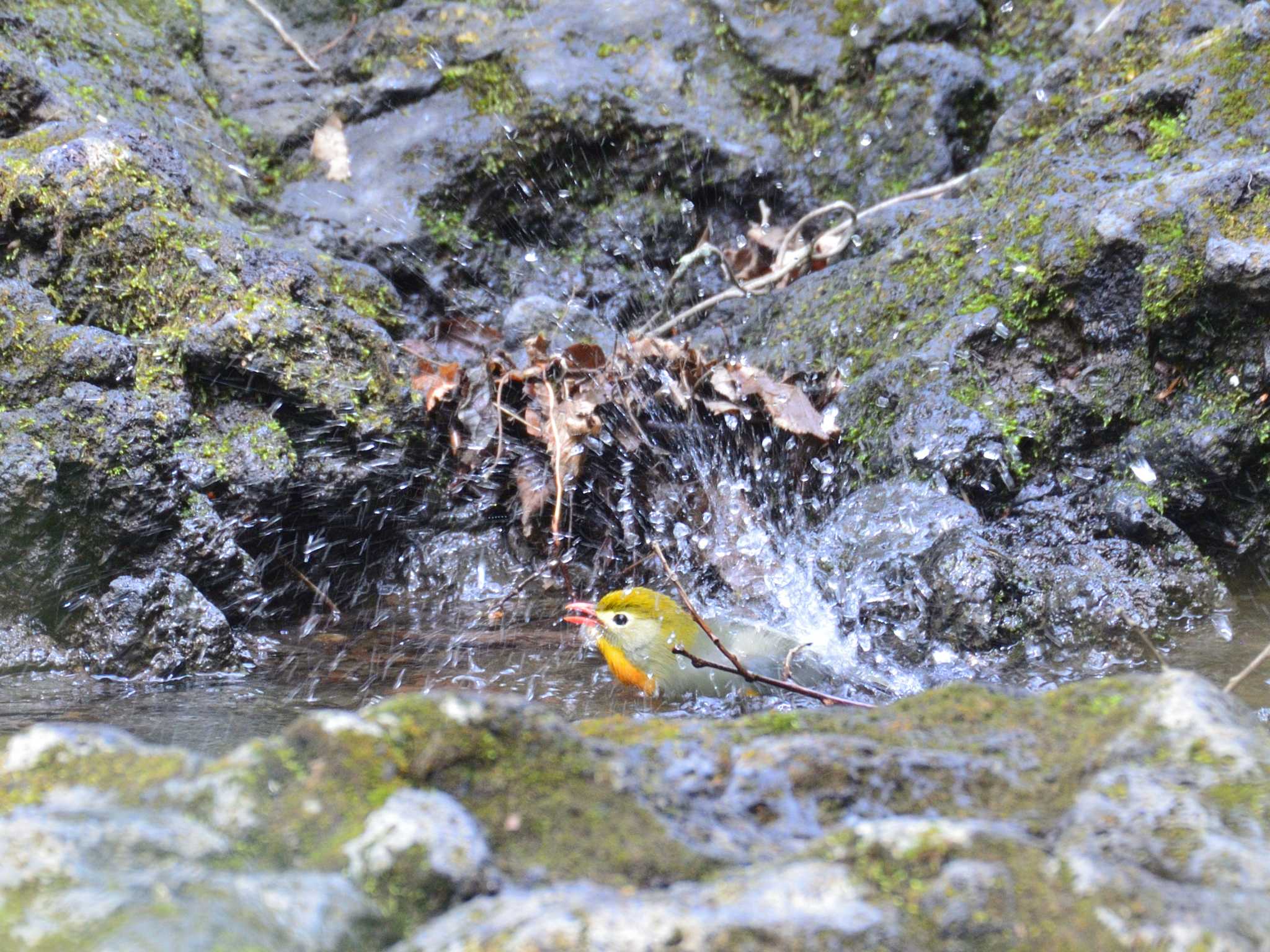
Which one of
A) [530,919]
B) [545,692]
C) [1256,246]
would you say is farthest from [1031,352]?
[530,919]

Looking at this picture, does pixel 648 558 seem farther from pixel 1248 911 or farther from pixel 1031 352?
pixel 1248 911

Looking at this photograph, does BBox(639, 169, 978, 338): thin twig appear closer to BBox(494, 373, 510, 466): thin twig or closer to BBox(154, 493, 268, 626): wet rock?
BBox(494, 373, 510, 466): thin twig

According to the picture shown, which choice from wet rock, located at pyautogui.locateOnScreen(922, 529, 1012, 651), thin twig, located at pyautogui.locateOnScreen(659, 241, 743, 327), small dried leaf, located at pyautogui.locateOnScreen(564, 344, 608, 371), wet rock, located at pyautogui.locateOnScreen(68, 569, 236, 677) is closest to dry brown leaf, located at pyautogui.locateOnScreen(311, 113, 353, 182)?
thin twig, located at pyautogui.locateOnScreen(659, 241, 743, 327)

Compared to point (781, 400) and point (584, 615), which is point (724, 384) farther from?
point (584, 615)

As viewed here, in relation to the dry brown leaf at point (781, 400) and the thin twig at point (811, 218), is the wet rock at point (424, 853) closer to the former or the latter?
the dry brown leaf at point (781, 400)

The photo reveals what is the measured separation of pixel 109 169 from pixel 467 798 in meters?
3.76

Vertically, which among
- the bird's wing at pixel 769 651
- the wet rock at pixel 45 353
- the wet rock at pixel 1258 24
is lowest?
the bird's wing at pixel 769 651

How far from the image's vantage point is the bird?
3.46 m

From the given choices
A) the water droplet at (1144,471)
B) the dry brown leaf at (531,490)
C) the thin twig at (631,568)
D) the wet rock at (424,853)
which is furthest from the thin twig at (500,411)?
the wet rock at (424,853)

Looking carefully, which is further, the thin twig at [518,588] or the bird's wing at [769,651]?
the thin twig at [518,588]

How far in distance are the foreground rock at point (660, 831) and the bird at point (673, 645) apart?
188 centimetres

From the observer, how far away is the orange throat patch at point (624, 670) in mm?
3541

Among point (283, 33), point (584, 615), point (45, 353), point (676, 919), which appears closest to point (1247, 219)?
point (584, 615)

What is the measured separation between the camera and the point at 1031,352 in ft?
13.2
